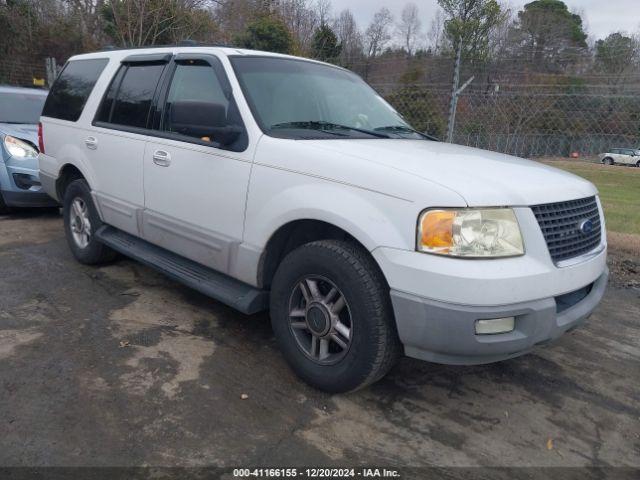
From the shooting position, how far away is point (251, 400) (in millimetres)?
3020

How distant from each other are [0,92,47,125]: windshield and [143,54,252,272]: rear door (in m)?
4.84

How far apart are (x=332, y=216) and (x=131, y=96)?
97.6 inches

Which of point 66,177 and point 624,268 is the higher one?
point 66,177

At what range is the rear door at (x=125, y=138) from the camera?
4191 millimetres

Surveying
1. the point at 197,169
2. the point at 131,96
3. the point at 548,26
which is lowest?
the point at 197,169

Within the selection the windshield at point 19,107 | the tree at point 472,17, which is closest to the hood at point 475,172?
the windshield at point 19,107

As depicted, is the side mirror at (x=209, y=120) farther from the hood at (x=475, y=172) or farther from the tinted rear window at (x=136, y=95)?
the tinted rear window at (x=136, y=95)

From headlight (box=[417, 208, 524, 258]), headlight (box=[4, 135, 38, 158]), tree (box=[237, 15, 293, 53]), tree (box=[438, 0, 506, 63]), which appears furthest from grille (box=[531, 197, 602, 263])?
tree (box=[438, 0, 506, 63])

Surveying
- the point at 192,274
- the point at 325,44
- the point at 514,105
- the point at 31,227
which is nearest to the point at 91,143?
the point at 192,274

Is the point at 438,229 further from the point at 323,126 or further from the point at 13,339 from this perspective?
the point at 13,339

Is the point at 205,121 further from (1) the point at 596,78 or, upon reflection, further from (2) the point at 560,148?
(2) the point at 560,148

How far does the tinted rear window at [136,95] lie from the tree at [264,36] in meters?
15.0

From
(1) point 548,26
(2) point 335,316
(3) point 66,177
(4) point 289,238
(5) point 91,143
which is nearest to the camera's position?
(2) point 335,316

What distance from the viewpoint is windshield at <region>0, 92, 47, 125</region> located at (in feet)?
25.2
